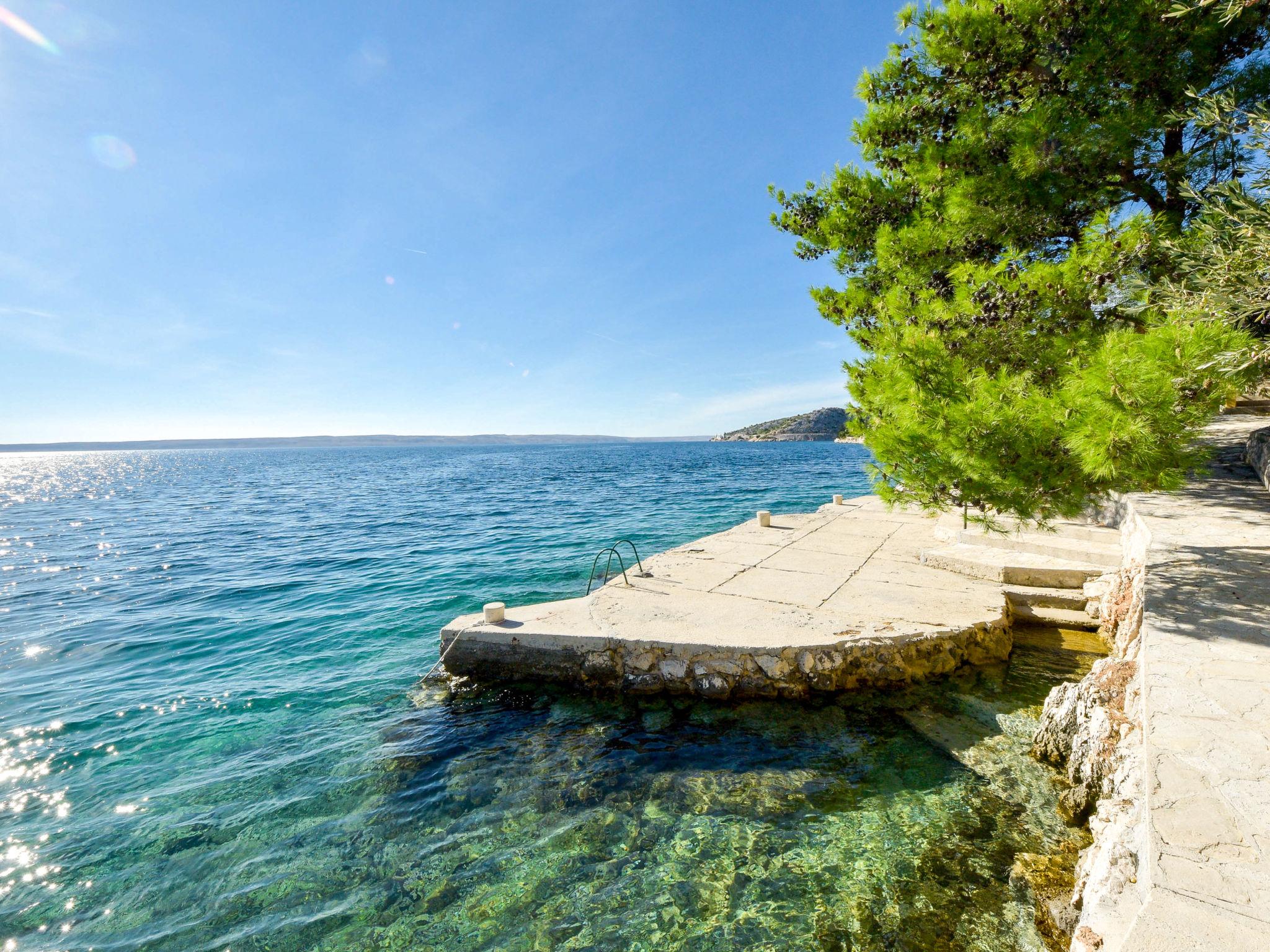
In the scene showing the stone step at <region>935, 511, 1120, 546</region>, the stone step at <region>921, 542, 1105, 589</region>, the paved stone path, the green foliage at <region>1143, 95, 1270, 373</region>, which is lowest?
the stone step at <region>921, 542, 1105, 589</region>

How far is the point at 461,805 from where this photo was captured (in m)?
5.01

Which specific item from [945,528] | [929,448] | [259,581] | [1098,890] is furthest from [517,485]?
[1098,890]

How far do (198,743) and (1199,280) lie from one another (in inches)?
489

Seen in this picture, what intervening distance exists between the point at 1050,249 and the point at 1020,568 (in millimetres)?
5122

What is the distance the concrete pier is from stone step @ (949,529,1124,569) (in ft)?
0.46

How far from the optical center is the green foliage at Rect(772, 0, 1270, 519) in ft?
15.1

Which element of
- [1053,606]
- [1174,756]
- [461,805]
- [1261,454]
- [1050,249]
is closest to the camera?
[1174,756]

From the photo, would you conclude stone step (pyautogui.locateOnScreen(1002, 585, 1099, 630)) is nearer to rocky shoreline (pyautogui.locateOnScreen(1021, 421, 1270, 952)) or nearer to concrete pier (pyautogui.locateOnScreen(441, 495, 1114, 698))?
concrete pier (pyautogui.locateOnScreen(441, 495, 1114, 698))

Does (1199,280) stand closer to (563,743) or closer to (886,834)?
(886,834)

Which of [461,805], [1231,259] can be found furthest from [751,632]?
[1231,259]

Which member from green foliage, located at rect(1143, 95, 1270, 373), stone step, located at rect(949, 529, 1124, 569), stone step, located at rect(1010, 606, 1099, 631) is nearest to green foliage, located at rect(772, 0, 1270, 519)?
green foliage, located at rect(1143, 95, 1270, 373)

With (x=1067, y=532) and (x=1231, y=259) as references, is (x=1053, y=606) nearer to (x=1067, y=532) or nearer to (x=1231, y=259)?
(x=1067, y=532)

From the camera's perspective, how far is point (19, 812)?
538 cm

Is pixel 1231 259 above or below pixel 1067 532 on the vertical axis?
above
